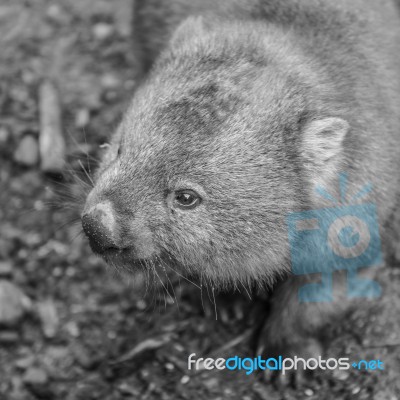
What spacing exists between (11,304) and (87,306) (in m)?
0.48

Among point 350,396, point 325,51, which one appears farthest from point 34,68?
point 350,396

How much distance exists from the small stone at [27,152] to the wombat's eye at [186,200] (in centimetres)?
199

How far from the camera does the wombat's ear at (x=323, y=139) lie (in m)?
3.15

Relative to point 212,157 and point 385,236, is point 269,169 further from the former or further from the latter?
point 385,236

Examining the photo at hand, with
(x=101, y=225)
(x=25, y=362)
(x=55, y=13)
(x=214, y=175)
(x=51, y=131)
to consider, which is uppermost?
(x=55, y=13)

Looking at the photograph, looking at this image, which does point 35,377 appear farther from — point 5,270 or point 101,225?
point 101,225

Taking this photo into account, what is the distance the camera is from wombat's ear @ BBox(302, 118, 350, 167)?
315 cm

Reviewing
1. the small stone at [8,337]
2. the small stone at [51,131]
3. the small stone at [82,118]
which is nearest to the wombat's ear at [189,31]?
the small stone at [51,131]

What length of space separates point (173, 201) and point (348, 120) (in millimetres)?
998

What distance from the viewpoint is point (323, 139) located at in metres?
3.18

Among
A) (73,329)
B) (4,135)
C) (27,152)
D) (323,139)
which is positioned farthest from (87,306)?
(323,139)

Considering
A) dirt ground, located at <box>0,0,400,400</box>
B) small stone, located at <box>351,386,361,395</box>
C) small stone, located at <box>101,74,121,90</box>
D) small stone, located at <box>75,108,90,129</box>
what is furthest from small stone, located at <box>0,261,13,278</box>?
small stone, located at <box>351,386,361,395</box>

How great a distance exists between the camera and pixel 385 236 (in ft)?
12.5

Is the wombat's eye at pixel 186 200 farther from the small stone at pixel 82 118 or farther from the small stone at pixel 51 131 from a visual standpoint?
the small stone at pixel 82 118
